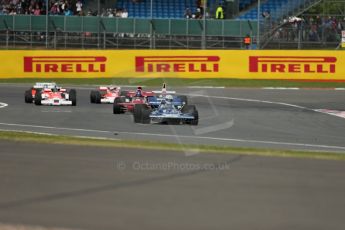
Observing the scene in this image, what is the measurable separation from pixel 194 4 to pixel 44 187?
96.4ft

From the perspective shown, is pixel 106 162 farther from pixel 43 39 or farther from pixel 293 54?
pixel 43 39

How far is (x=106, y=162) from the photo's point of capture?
780 cm

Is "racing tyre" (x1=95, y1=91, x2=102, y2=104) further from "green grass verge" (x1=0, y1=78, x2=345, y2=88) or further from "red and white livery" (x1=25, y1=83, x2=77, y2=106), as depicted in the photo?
"green grass verge" (x1=0, y1=78, x2=345, y2=88)

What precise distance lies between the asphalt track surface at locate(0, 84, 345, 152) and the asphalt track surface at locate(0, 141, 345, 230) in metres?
4.21

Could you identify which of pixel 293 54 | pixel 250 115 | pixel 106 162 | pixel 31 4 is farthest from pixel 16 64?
pixel 106 162

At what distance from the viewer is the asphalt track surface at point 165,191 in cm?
551

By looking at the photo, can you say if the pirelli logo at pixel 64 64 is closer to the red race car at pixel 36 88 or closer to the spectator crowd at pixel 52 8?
the spectator crowd at pixel 52 8

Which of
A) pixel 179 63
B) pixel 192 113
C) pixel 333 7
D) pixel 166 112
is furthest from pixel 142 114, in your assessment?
pixel 333 7

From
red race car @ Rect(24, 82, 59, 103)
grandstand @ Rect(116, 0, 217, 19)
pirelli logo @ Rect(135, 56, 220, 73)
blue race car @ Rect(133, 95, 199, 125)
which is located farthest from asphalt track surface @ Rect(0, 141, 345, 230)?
grandstand @ Rect(116, 0, 217, 19)

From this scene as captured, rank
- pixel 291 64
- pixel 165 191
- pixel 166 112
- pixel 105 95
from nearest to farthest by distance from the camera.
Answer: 1. pixel 165 191
2. pixel 166 112
3. pixel 105 95
4. pixel 291 64

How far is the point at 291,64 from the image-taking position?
2712 cm

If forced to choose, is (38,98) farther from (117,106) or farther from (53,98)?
(117,106)

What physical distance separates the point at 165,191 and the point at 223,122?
940 centimetres

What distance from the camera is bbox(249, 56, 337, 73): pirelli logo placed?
2684 cm
